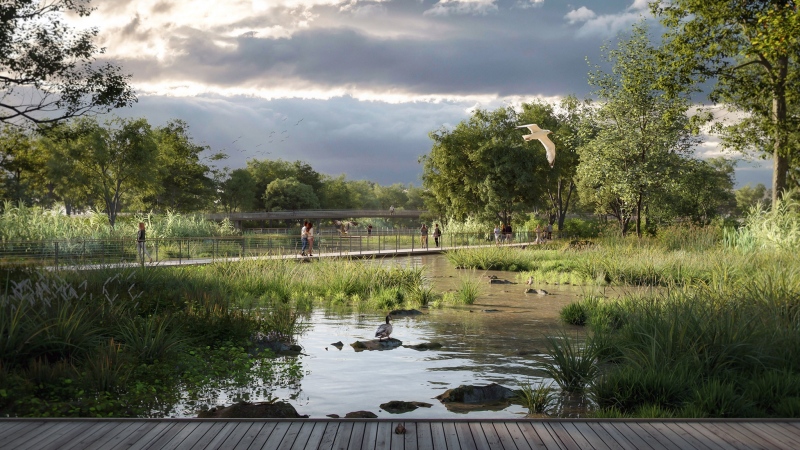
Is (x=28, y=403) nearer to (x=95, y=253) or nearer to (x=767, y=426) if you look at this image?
(x=767, y=426)

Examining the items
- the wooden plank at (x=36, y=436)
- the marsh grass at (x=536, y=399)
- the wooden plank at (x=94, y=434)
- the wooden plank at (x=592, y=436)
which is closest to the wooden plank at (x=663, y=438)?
the wooden plank at (x=592, y=436)

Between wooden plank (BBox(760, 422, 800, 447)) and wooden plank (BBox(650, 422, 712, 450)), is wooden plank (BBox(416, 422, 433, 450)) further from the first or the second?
wooden plank (BBox(760, 422, 800, 447))

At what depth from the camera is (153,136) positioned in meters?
56.7

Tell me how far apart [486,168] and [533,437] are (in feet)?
166

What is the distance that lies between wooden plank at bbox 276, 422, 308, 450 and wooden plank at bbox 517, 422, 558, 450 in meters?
1.64

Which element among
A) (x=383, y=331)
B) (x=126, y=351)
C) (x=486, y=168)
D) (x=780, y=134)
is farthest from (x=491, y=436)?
(x=486, y=168)

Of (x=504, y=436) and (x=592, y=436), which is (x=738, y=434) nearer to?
(x=592, y=436)

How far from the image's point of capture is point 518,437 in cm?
537

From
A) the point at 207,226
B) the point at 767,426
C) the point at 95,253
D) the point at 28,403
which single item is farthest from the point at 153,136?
the point at 767,426

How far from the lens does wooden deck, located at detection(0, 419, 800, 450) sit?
5.19 meters

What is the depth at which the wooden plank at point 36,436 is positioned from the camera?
17.1 feet

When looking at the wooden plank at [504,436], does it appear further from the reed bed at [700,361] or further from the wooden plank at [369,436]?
the reed bed at [700,361]

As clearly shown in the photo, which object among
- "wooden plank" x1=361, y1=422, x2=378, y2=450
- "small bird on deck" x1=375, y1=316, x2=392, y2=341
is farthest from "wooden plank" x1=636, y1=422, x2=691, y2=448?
"small bird on deck" x1=375, y1=316, x2=392, y2=341

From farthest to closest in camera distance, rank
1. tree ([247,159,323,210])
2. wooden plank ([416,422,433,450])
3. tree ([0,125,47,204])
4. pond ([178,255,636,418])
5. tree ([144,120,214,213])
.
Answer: tree ([247,159,323,210]) < tree ([144,120,214,213]) < tree ([0,125,47,204]) < pond ([178,255,636,418]) < wooden plank ([416,422,433,450])
